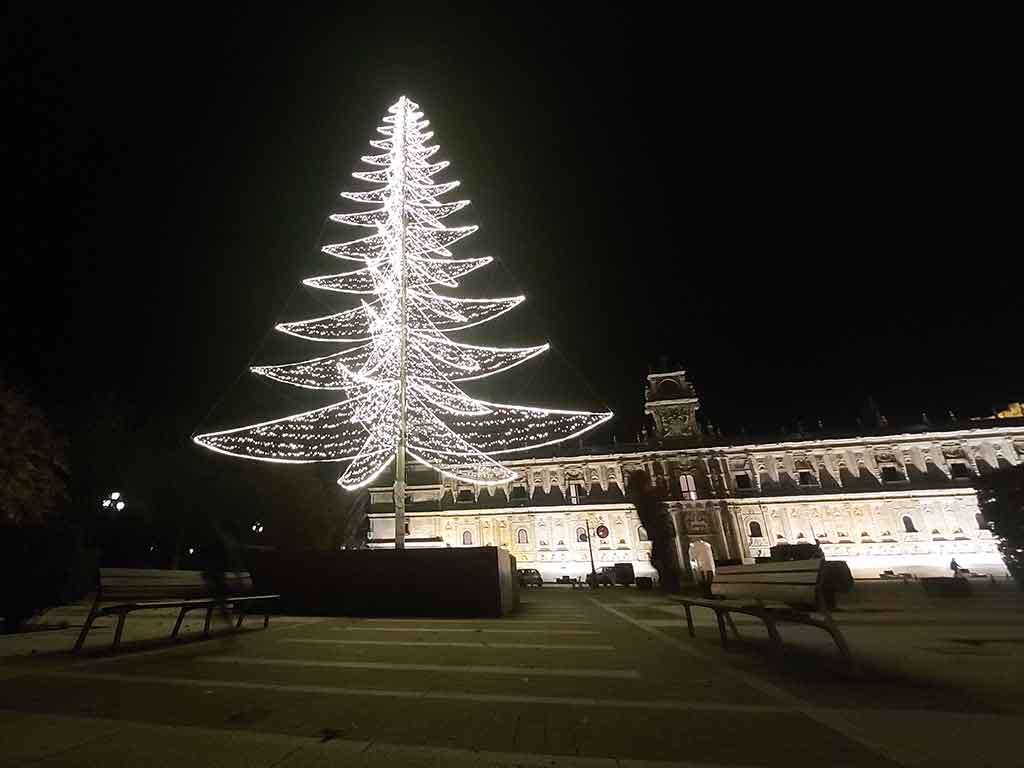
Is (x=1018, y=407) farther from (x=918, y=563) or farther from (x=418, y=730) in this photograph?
(x=418, y=730)

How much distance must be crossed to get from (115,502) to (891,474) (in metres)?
58.9

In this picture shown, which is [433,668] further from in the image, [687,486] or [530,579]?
[687,486]

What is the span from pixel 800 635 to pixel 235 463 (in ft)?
80.6

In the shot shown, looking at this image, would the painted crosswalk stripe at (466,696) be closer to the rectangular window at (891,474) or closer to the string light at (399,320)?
the string light at (399,320)

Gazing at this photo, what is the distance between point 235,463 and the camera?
2391cm

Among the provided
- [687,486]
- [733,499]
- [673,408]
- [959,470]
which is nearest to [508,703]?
[733,499]

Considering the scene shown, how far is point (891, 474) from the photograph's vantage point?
45.7 m

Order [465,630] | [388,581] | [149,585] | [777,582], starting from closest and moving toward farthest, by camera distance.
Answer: [777,582] < [149,585] < [465,630] < [388,581]

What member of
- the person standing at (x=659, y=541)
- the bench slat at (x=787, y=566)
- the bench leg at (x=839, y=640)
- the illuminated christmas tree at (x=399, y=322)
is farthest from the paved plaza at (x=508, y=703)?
the person standing at (x=659, y=541)

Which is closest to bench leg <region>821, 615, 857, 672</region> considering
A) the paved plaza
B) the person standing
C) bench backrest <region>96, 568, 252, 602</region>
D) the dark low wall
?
the paved plaza

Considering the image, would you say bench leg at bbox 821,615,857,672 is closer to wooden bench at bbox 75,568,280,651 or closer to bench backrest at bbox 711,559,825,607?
bench backrest at bbox 711,559,825,607

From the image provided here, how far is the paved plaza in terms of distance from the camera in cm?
239

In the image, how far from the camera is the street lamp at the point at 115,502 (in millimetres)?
20609

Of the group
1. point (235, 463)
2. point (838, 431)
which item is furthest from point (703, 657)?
point (838, 431)
